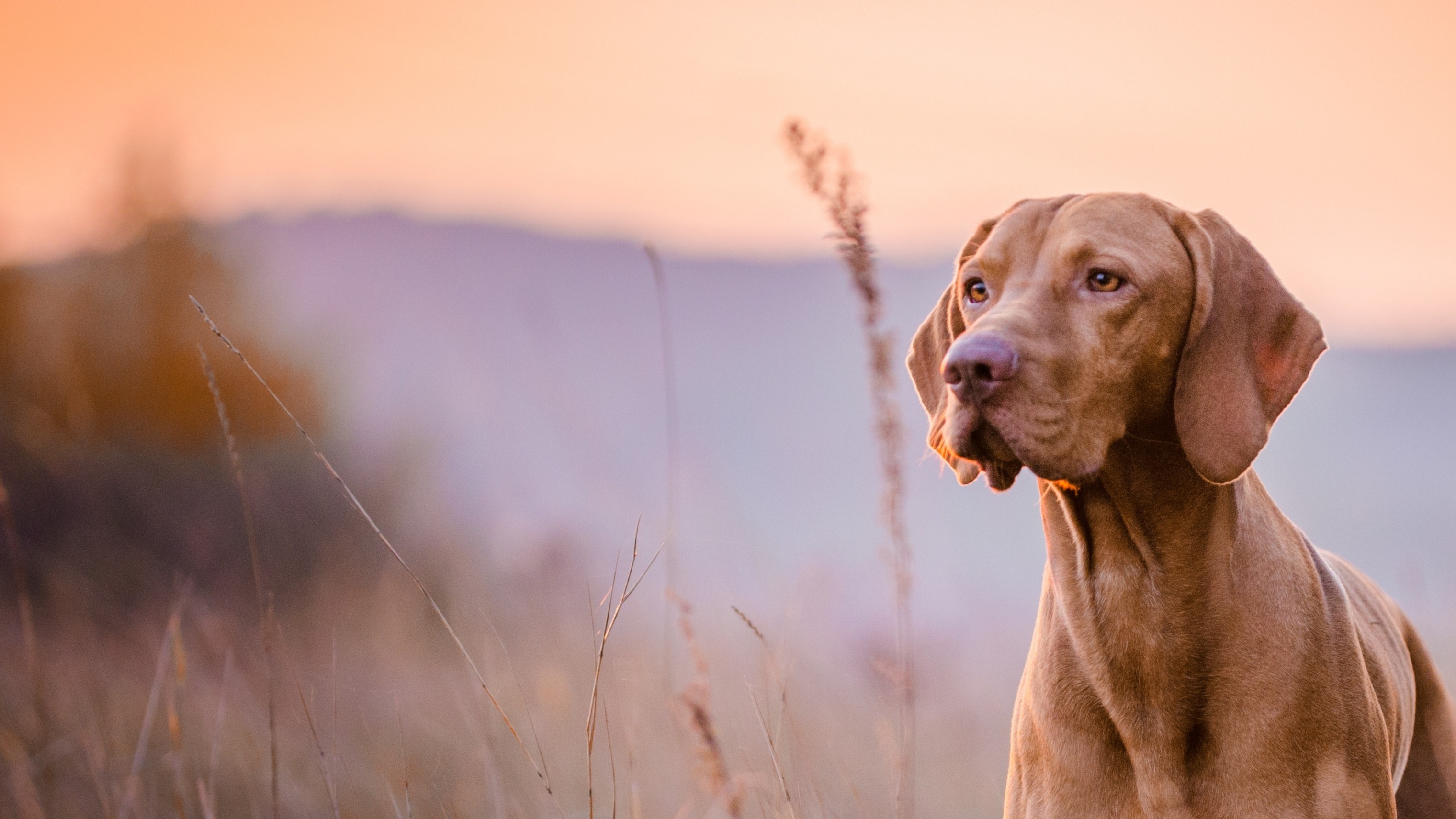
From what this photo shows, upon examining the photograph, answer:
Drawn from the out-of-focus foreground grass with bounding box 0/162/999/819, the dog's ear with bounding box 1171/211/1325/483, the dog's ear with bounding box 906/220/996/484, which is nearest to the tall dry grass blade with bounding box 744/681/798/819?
the out-of-focus foreground grass with bounding box 0/162/999/819

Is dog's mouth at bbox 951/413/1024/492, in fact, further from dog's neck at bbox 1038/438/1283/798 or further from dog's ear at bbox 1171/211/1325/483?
dog's ear at bbox 1171/211/1325/483

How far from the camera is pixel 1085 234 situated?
282cm

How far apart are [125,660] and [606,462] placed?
306 cm

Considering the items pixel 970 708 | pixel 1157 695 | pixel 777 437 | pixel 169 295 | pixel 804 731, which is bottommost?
pixel 777 437

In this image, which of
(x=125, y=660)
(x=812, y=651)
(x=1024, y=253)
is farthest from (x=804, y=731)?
(x=125, y=660)

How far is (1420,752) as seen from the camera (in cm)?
379

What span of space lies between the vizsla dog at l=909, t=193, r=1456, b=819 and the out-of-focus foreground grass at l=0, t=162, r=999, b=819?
2.59ft

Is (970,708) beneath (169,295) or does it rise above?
beneath

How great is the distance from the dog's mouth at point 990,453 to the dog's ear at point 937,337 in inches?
18.0

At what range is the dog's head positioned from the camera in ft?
8.33

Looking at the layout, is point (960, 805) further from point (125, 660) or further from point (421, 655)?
point (125, 660)

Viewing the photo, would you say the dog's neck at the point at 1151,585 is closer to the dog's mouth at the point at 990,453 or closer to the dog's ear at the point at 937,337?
the dog's mouth at the point at 990,453

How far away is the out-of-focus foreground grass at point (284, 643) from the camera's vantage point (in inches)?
136

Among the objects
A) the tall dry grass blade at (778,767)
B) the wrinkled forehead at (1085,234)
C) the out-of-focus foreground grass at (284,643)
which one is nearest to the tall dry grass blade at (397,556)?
the out-of-focus foreground grass at (284,643)
